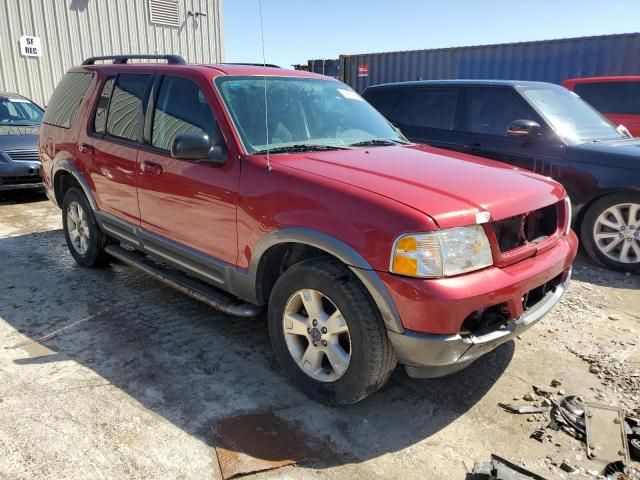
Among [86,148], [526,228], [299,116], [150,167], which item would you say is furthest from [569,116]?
[86,148]

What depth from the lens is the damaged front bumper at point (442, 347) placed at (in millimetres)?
2359

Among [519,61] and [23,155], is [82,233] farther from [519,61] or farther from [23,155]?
[519,61]

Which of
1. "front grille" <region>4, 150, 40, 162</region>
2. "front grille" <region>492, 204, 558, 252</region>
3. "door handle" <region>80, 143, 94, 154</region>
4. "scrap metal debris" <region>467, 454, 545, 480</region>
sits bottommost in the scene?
"scrap metal debris" <region>467, 454, 545, 480</region>

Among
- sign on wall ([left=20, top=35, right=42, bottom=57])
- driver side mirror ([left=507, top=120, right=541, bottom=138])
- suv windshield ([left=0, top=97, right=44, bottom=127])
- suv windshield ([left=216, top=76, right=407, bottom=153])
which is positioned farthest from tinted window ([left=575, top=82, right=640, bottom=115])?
sign on wall ([left=20, top=35, right=42, bottom=57])

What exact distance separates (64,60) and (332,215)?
1289 centimetres

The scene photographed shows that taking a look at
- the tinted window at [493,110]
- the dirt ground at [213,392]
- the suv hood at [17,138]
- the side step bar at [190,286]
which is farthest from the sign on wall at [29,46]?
the tinted window at [493,110]

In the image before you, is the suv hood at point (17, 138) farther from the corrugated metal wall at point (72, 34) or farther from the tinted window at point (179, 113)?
the tinted window at point (179, 113)

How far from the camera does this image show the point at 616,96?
853cm

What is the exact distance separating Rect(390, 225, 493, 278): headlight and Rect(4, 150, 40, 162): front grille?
729 centimetres

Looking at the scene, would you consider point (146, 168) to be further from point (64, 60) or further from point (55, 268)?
point (64, 60)

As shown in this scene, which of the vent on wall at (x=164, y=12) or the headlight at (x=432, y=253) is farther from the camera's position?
the vent on wall at (x=164, y=12)

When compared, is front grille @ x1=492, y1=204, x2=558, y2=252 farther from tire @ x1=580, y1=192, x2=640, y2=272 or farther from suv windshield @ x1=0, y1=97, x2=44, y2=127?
suv windshield @ x1=0, y1=97, x2=44, y2=127

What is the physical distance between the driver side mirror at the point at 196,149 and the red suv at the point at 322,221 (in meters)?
0.01

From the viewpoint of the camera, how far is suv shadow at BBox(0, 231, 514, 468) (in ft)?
8.93
